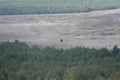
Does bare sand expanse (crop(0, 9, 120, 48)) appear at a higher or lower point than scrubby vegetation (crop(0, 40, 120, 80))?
lower

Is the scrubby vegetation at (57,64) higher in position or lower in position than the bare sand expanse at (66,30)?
higher

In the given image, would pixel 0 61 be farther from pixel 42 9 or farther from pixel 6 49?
pixel 42 9

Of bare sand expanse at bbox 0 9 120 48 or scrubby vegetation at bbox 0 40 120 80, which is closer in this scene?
scrubby vegetation at bbox 0 40 120 80

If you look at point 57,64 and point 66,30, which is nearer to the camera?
point 57,64

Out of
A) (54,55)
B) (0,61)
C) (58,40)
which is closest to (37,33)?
(58,40)

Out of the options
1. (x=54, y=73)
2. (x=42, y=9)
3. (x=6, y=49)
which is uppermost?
(x=54, y=73)
